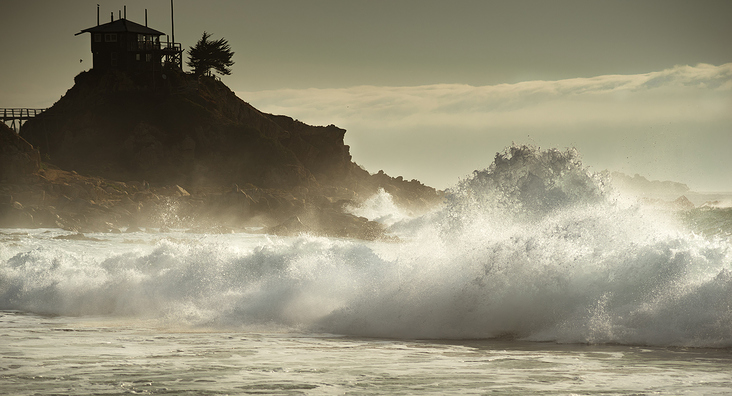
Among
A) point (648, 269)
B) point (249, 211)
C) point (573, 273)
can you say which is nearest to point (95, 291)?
point (573, 273)

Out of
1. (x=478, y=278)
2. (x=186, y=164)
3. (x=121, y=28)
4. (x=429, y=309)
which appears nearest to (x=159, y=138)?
(x=186, y=164)

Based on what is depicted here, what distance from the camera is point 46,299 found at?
14844 mm

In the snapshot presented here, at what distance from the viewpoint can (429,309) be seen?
11148 mm

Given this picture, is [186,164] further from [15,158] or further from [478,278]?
[478,278]

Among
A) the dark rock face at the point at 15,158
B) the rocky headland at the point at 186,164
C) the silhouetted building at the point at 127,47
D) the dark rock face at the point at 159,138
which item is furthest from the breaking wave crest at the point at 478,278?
the silhouetted building at the point at 127,47

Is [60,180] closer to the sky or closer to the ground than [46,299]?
closer to the sky

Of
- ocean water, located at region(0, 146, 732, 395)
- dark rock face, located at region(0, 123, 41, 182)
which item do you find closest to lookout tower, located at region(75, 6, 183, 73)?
dark rock face, located at region(0, 123, 41, 182)

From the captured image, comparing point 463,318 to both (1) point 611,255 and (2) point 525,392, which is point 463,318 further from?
(2) point 525,392

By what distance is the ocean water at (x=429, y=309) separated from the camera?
7707 mm

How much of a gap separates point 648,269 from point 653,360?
2577mm

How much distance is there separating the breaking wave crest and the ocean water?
3cm

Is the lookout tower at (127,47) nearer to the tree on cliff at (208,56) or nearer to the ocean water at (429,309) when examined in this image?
the tree on cliff at (208,56)

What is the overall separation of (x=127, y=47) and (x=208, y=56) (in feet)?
28.8

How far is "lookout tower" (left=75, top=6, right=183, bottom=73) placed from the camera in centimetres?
7125
